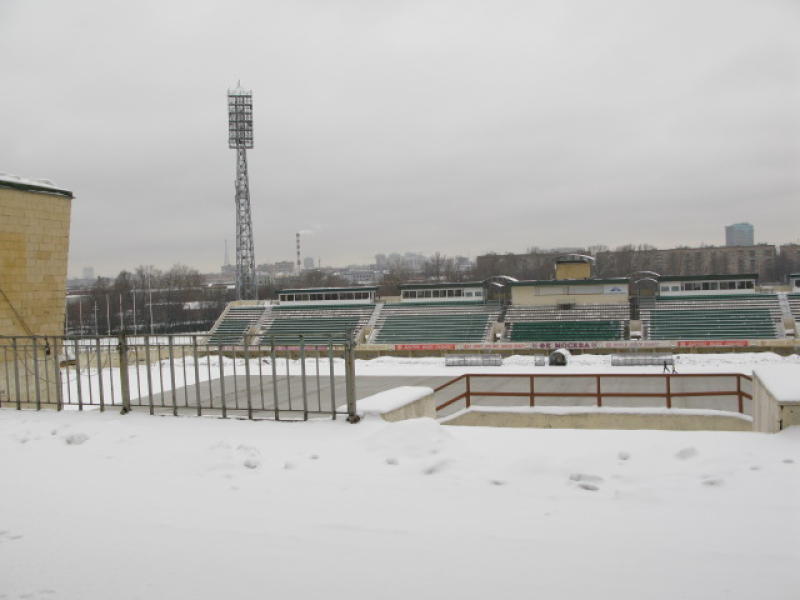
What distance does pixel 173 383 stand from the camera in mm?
8086

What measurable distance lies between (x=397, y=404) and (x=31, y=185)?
32.9 feet

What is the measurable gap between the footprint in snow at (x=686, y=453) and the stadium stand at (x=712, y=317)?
36.8m

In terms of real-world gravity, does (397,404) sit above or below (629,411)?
above

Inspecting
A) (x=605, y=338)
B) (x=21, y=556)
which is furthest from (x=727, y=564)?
(x=605, y=338)

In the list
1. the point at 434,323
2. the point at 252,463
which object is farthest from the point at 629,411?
the point at 434,323

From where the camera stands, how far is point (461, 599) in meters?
3.35

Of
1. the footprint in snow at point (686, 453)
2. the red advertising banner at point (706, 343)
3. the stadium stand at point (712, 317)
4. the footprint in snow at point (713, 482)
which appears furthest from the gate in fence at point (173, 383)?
the stadium stand at point (712, 317)

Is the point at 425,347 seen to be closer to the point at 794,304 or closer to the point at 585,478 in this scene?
the point at 794,304

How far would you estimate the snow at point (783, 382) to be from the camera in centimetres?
605

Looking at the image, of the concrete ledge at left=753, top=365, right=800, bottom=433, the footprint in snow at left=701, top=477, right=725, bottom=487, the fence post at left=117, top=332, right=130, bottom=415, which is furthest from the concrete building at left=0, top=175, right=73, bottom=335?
the concrete ledge at left=753, top=365, right=800, bottom=433

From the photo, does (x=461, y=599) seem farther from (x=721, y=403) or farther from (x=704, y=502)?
(x=721, y=403)

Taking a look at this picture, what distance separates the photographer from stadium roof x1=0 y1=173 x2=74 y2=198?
41.0 feet

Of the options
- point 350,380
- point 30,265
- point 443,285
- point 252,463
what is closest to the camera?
point 252,463

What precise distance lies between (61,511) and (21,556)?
0.85m
